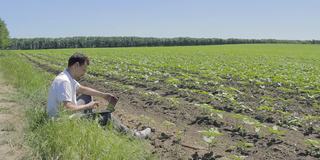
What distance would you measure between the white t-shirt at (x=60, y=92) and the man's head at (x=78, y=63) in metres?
0.11

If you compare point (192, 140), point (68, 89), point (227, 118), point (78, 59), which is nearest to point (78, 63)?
point (78, 59)

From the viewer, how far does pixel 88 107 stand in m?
6.25

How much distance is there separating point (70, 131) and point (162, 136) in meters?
2.18

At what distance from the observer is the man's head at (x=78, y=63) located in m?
6.16

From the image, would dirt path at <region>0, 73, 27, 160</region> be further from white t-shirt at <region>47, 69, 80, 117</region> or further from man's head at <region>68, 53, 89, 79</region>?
man's head at <region>68, 53, 89, 79</region>

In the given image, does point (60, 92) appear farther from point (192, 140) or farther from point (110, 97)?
point (192, 140)

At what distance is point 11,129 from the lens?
7355 millimetres

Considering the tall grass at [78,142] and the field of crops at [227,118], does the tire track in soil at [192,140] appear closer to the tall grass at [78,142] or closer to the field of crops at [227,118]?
the field of crops at [227,118]

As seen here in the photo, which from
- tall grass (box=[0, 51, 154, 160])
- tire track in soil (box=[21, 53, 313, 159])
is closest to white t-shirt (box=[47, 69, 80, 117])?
tall grass (box=[0, 51, 154, 160])

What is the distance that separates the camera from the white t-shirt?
5.97m

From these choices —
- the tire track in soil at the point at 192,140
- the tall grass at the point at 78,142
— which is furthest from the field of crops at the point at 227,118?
the tall grass at the point at 78,142

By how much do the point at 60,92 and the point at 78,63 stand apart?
1.75ft

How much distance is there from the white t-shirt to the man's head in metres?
0.11

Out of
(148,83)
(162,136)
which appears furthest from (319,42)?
(162,136)
